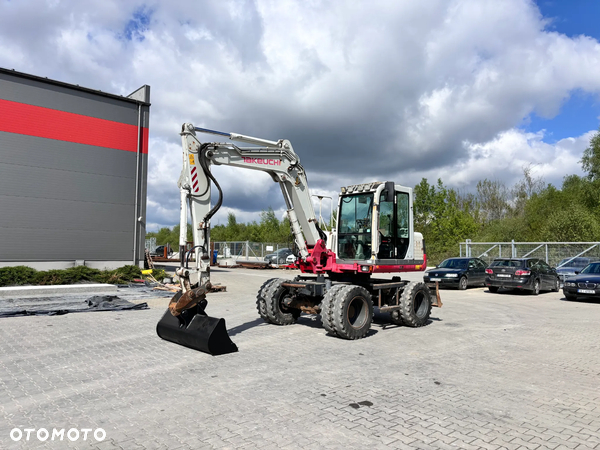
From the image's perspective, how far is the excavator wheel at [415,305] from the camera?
10406 mm

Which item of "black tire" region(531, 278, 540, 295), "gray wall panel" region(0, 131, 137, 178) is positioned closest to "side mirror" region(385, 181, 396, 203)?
"black tire" region(531, 278, 540, 295)

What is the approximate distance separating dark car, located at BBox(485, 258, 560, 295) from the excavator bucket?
14669 millimetres

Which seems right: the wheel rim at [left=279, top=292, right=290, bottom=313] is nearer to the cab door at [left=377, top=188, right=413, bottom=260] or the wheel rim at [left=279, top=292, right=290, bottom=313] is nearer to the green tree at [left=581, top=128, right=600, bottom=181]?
the cab door at [left=377, top=188, right=413, bottom=260]

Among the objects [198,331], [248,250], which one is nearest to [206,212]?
[198,331]

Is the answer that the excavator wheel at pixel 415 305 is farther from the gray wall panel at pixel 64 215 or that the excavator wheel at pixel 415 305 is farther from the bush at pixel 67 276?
the gray wall panel at pixel 64 215

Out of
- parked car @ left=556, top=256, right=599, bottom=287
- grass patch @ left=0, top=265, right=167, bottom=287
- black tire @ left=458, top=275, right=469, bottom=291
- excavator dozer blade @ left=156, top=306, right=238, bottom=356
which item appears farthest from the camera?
parked car @ left=556, top=256, right=599, bottom=287

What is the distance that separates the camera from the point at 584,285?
1605 cm

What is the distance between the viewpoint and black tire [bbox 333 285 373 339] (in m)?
8.80

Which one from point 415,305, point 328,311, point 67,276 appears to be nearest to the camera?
point 328,311

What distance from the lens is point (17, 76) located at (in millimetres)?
19828

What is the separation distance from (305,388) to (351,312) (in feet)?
12.2

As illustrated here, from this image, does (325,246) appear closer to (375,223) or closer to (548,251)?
(375,223)

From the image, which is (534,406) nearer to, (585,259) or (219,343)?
(219,343)

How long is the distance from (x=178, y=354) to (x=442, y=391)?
14.2ft
